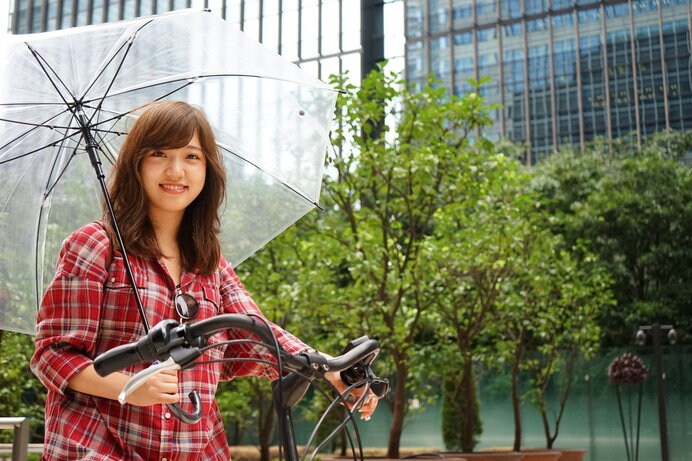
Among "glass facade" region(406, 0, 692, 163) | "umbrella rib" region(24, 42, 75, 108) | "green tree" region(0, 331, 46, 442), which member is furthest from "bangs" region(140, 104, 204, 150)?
"glass facade" region(406, 0, 692, 163)

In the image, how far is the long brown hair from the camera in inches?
78.3

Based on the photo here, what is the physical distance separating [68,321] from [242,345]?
1.60ft

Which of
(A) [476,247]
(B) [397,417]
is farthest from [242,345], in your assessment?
(A) [476,247]

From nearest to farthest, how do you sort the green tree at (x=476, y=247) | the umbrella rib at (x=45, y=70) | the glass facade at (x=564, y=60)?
the umbrella rib at (x=45, y=70) → the green tree at (x=476, y=247) → the glass facade at (x=564, y=60)

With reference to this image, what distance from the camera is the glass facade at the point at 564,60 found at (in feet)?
99.2

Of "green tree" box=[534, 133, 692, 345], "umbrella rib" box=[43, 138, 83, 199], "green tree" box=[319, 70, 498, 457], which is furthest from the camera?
"green tree" box=[534, 133, 692, 345]

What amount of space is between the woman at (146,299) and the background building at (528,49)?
2907cm

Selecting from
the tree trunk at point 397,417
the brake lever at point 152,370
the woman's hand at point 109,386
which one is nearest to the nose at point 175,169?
the woman's hand at point 109,386

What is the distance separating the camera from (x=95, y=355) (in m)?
1.78

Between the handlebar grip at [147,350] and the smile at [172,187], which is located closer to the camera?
the handlebar grip at [147,350]

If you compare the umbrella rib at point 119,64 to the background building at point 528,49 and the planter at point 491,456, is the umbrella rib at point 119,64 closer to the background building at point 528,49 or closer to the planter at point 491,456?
the planter at point 491,456

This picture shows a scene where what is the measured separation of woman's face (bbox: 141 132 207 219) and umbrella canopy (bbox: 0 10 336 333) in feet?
2.03

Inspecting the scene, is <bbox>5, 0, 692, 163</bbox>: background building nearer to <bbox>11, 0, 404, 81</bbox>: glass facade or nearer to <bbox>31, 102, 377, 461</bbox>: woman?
<bbox>11, 0, 404, 81</bbox>: glass facade

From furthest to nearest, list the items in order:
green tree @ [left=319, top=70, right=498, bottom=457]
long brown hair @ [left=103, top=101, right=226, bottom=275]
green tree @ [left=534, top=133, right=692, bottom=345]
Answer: green tree @ [left=534, top=133, right=692, bottom=345], green tree @ [left=319, top=70, right=498, bottom=457], long brown hair @ [left=103, top=101, right=226, bottom=275]
